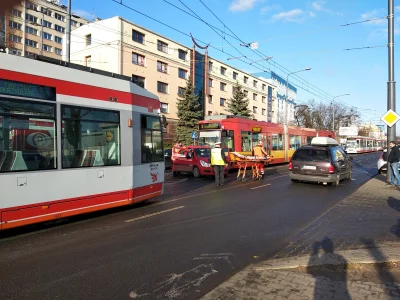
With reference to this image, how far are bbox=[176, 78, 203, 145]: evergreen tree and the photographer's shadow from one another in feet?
116

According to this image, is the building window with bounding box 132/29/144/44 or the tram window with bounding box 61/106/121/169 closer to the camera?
the tram window with bounding box 61/106/121/169

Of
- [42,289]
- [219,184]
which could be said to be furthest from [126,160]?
[219,184]

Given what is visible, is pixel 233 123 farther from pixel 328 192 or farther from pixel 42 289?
pixel 42 289

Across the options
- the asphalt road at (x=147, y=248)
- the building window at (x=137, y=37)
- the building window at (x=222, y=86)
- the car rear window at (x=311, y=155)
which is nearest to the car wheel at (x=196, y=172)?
the car rear window at (x=311, y=155)

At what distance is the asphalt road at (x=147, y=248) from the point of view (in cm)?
390

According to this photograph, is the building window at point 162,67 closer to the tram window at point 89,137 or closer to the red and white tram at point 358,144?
the red and white tram at point 358,144

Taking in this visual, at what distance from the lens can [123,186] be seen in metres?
7.78

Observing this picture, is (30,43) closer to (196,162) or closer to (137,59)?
(137,59)

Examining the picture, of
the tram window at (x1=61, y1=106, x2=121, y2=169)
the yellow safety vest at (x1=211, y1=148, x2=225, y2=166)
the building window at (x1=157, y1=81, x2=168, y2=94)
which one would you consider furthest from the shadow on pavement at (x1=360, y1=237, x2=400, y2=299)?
the building window at (x1=157, y1=81, x2=168, y2=94)

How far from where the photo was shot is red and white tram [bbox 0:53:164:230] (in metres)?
5.66

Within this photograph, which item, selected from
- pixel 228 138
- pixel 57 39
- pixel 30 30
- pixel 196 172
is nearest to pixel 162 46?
pixel 228 138

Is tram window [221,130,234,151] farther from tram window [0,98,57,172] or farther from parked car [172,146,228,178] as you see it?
tram window [0,98,57,172]

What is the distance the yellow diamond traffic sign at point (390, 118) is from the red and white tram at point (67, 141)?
9394 millimetres

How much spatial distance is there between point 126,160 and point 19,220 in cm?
266
